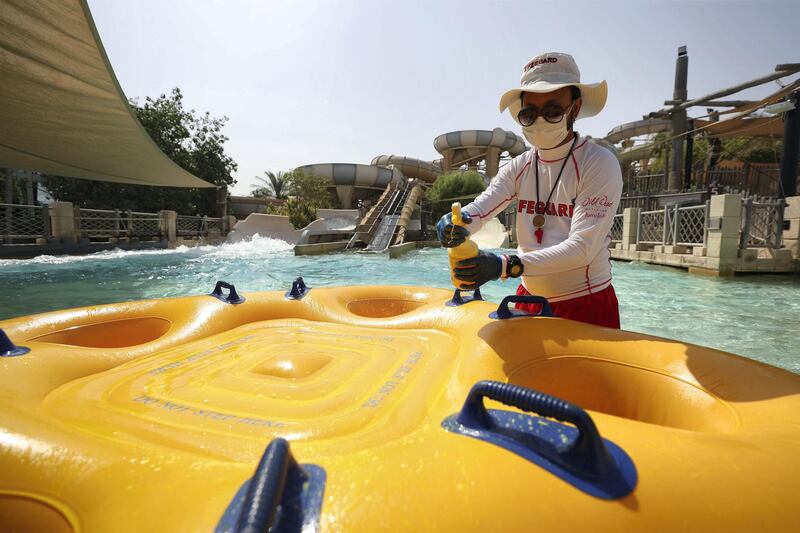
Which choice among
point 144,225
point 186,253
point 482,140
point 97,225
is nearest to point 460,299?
point 186,253

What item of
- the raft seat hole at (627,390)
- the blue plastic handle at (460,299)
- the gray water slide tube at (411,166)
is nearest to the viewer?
the raft seat hole at (627,390)

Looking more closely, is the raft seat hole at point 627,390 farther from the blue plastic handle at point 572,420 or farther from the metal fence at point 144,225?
the metal fence at point 144,225

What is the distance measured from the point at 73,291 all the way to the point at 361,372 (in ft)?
22.3

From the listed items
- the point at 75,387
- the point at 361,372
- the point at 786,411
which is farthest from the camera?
the point at 361,372

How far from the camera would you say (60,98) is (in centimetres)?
527

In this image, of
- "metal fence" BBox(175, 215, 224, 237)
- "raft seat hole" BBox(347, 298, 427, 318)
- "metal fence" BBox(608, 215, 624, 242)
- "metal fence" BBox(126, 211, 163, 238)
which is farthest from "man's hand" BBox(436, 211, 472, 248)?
"metal fence" BBox(175, 215, 224, 237)

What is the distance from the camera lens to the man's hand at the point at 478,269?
4.19ft

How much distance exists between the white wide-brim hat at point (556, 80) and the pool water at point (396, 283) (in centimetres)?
313

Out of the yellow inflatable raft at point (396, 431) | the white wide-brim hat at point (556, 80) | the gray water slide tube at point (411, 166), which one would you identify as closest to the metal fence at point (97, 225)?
the yellow inflatable raft at point (396, 431)

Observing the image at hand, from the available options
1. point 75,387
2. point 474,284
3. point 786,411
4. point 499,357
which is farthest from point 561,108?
point 75,387

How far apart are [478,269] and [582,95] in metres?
0.80

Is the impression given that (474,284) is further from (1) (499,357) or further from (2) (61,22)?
(2) (61,22)

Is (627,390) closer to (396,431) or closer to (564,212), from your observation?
(564,212)

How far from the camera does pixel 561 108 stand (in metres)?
1.40
